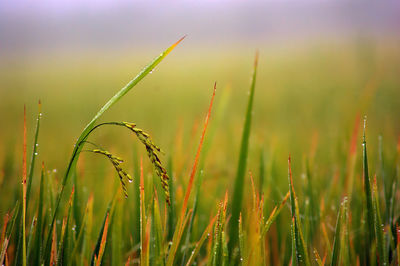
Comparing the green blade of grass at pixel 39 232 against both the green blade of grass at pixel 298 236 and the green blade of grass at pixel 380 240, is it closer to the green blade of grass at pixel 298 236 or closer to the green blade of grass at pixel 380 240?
the green blade of grass at pixel 298 236

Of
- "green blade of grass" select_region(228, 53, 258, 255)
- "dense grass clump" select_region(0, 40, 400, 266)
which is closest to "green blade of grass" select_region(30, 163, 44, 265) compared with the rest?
"dense grass clump" select_region(0, 40, 400, 266)

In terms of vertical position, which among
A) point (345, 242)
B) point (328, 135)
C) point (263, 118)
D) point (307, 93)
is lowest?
point (345, 242)

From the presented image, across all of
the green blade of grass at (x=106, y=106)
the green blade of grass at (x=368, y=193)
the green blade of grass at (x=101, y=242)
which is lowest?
the green blade of grass at (x=101, y=242)

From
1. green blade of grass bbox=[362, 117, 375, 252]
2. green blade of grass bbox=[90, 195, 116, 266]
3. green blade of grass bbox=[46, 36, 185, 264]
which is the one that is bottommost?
green blade of grass bbox=[90, 195, 116, 266]

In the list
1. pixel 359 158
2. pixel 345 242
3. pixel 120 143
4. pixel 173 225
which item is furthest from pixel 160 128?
pixel 345 242

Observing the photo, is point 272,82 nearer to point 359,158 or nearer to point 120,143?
point 120,143

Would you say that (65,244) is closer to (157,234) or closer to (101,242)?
(101,242)

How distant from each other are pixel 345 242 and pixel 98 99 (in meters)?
2.64

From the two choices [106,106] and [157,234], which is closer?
[106,106]

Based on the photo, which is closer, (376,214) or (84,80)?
(376,214)

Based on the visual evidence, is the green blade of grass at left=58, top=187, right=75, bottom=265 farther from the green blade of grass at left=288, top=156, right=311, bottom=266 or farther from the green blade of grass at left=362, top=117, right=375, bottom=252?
the green blade of grass at left=362, top=117, right=375, bottom=252

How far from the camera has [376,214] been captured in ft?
2.09

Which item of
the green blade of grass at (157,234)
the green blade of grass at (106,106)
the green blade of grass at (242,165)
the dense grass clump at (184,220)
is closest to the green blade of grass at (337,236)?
the dense grass clump at (184,220)

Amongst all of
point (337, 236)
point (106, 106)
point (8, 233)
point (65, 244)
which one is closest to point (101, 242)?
point (65, 244)
